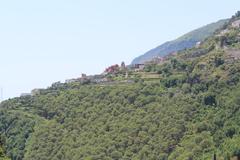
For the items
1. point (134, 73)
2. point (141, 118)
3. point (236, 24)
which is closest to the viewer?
point (141, 118)

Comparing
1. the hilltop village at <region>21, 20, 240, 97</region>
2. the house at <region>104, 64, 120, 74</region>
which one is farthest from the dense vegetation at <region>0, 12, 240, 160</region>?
the house at <region>104, 64, 120, 74</region>

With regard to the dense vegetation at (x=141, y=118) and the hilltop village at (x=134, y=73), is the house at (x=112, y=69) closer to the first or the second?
the hilltop village at (x=134, y=73)

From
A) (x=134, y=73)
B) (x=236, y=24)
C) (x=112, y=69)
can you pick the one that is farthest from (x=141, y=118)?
(x=236, y=24)

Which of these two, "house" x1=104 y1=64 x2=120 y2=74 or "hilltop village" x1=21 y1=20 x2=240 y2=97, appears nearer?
"hilltop village" x1=21 y1=20 x2=240 y2=97

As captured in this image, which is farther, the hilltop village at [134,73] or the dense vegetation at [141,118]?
the hilltop village at [134,73]

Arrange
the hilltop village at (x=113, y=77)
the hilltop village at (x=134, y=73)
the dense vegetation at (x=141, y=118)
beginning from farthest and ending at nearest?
the hilltop village at (x=113, y=77)
the hilltop village at (x=134, y=73)
the dense vegetation at (x=141, y=118)

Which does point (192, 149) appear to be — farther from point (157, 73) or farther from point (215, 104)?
point (157, 73)

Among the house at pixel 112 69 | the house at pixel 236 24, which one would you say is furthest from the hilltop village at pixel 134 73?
the house at pixel 236 24

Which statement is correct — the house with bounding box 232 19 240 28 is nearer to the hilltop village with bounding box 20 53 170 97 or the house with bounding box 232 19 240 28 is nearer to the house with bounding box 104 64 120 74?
the hilltop village with bounding box 20 53 170 97

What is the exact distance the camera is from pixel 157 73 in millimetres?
124812

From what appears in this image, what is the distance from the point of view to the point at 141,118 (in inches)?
3994

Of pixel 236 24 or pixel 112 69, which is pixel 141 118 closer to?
pixel 112 69

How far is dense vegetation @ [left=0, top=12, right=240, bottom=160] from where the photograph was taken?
9244 cm

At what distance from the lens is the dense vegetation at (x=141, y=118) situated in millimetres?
92438
